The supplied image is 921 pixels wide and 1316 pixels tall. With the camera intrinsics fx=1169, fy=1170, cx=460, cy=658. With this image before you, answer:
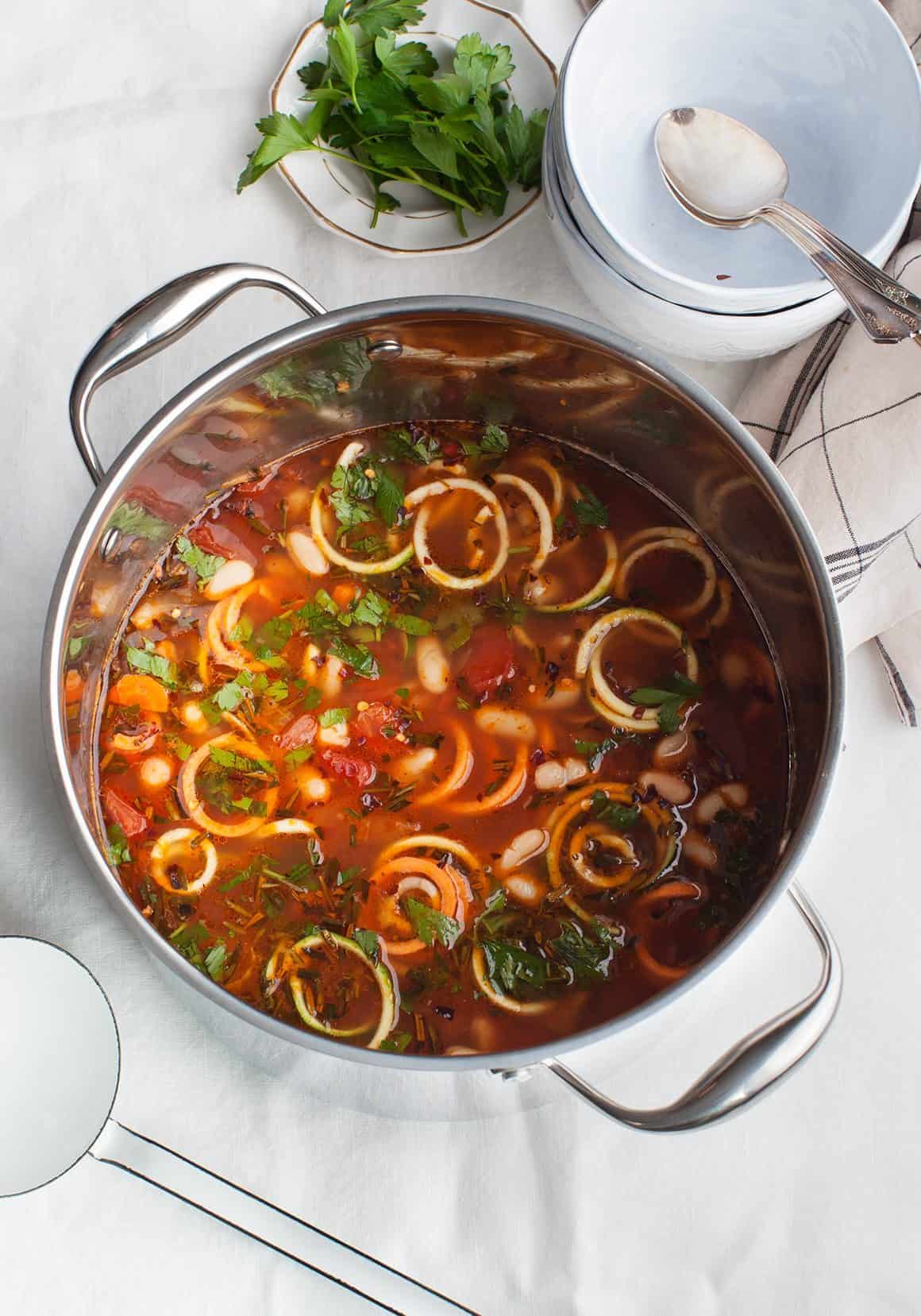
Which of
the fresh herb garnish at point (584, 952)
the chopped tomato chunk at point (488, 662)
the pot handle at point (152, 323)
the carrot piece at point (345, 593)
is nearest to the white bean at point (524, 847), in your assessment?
the fresh herb garnish at point (584, 952)

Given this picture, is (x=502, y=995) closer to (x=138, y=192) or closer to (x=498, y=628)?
(x=498, y=628)

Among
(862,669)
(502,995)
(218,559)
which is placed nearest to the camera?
(502,995)

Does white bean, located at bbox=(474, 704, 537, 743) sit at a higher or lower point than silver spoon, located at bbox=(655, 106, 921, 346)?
lower

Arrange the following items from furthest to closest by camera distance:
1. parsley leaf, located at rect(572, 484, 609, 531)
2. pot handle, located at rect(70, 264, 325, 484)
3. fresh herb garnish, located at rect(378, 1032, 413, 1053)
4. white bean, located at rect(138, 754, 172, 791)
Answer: parsley leaf, located at rect(572, 484, 609, 531), white bean, located at rect(138, 754, 172, 791), fresh herb garnish, located at rect(378, 1032, 413, 1053), pot handle, located at rect(70, 264, 325, 484)

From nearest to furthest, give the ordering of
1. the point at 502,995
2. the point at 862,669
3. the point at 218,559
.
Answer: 1. the point at 502,995
2. the point at 218,559
3. the point at 862,669

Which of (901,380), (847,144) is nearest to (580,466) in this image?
(901,380)

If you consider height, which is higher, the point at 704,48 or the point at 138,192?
the point at 704,48

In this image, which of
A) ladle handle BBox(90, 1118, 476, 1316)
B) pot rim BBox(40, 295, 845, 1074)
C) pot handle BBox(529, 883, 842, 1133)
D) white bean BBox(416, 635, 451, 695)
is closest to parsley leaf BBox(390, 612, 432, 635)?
white bean BBox(416, 635, 451, 695)

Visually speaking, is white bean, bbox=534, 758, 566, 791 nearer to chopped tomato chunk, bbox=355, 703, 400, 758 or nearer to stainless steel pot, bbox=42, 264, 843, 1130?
chopped tomato chunk, bbox=355, 703, 400, 758
